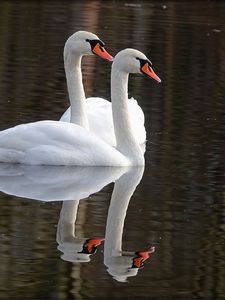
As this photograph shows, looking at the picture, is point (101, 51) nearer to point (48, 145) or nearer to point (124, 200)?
point (48, 145)

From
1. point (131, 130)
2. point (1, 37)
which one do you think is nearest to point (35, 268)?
point (131, 130)

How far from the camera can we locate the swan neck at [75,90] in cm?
1249

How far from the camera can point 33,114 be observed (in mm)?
13898

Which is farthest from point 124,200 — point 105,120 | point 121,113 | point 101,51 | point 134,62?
point 105,120

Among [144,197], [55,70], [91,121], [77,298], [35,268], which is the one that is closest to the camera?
[77,298]

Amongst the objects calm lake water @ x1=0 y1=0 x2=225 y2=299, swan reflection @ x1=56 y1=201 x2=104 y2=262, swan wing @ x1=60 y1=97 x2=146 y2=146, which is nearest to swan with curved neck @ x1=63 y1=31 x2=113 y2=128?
swan wing @ x1=60 y1=97 x2=146 y2=146

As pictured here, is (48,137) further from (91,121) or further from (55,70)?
(55,70)

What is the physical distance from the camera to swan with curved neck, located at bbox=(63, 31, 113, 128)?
12.5 meters

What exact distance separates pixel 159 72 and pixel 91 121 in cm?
566

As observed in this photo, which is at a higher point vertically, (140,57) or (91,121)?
(140,57)

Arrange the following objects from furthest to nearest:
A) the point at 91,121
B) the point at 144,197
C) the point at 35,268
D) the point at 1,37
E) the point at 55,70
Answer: the point at 1,37 → the point at 55,70 → the point at 91,121 → the point at 144,197 → the point at 35,268

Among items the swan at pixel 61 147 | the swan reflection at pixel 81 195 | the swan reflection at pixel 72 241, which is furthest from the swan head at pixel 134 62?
the swan reflection at pixel 72 241

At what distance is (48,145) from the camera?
11.5 m

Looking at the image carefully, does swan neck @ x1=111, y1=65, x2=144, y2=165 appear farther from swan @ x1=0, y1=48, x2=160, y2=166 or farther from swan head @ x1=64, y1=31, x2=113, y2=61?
swan head @ x1=64, y1=31, x2=113, y2=61
